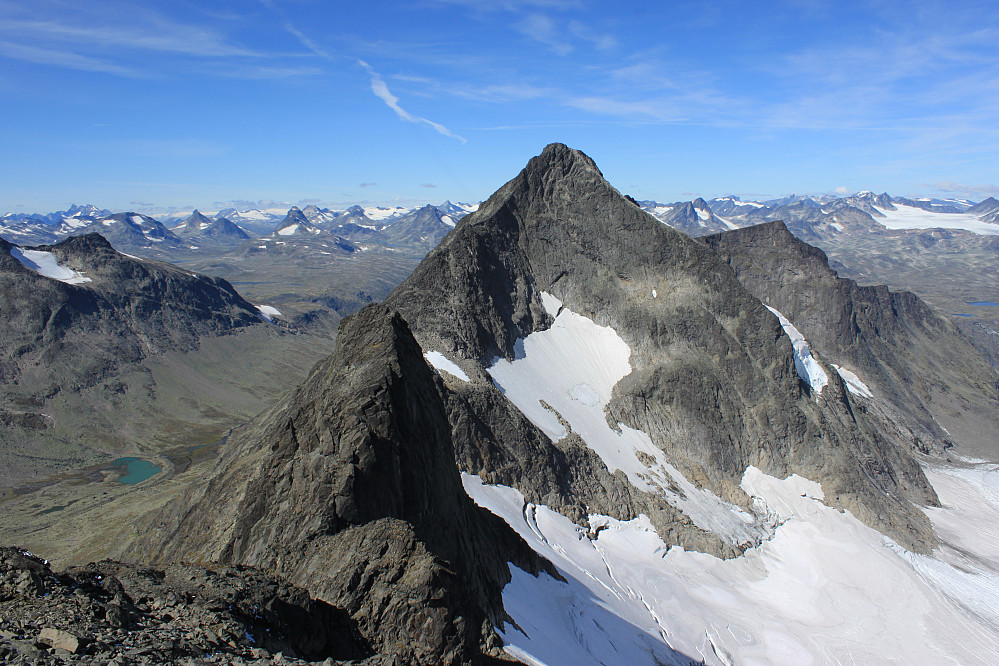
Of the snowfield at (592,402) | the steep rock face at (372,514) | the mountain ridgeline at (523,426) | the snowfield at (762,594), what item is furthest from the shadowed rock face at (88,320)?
the snowfield at (762,594)

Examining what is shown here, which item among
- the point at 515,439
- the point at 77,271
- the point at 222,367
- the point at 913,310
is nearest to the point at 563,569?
the point at 515,439

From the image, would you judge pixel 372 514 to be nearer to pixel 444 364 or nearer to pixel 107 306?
pixel 444 364

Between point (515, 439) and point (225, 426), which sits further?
point (225, 426)

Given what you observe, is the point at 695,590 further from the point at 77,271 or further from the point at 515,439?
the point at 77,271

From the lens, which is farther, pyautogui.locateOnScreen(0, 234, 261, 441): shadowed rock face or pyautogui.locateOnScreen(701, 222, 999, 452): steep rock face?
pyautogui.locateOnScreen(0, 234, 261, 441): shadowed rock face

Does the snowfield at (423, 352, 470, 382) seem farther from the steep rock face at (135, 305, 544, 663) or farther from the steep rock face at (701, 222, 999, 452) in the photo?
the steep rock face at (701, 222, 999, 452)

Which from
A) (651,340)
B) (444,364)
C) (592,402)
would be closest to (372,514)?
(444,364)

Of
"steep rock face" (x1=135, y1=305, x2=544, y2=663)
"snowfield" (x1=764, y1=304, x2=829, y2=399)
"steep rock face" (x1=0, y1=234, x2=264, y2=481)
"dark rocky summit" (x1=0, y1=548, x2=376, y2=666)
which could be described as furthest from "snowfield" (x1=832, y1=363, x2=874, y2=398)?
"steep rock face" (x1=0, y1=234, x2=264, y2=481)

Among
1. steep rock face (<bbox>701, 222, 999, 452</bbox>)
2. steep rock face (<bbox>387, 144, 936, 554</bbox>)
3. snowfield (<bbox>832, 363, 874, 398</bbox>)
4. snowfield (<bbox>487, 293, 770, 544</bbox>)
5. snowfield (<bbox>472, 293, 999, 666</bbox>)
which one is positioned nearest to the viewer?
snowfield (<bbox>472, 293, 999, 666</bbox>)
